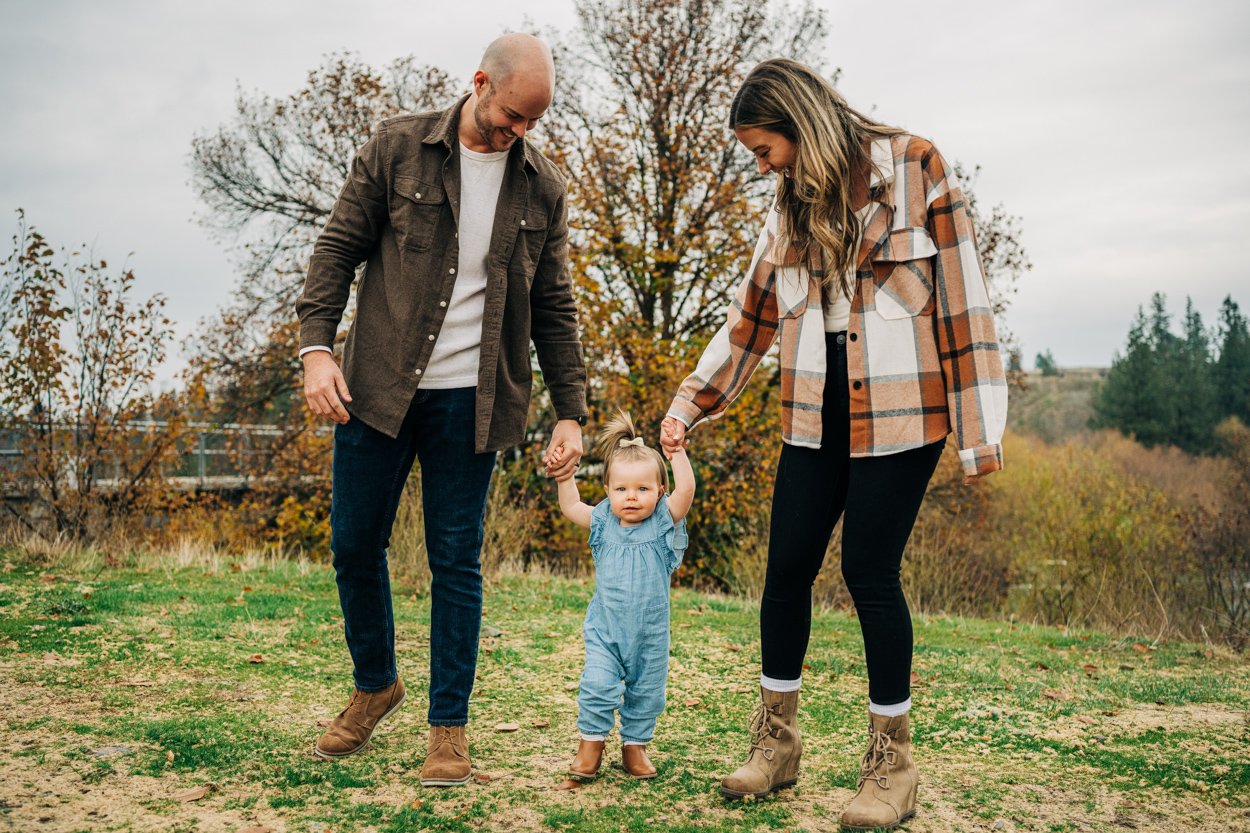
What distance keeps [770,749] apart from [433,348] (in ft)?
5.36

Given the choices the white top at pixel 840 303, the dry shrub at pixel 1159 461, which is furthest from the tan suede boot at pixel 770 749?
the dry shrub at pixel 1159 461

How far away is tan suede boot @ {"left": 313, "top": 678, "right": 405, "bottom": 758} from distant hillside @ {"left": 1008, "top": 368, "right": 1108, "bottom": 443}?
35447 mm

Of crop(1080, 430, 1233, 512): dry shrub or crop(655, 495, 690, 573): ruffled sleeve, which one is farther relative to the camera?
crop(1080, 430, 1233, 512): dry shrub

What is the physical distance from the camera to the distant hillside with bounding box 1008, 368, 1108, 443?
4878 cm

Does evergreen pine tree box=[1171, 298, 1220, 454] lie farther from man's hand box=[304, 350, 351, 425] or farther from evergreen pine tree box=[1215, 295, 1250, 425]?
man's hand box=[304, 350, 351, 425]

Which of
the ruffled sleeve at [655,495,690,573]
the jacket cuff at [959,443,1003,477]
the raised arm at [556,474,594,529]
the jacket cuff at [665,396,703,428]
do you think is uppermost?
the jacket cuff at [665,396,703,428]

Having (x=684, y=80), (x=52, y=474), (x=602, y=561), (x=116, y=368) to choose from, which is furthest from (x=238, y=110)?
(x=602, y=561)

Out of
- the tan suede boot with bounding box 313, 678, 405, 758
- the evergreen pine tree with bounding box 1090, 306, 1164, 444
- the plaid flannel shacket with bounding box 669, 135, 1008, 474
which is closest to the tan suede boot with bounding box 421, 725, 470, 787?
the tan suede boot with bounding box 313, 678, 405, 758

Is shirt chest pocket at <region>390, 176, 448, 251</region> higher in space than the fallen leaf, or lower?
higher

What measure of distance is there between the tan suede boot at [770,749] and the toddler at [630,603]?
0.33 meters

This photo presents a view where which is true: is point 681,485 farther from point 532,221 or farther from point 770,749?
point 532,221

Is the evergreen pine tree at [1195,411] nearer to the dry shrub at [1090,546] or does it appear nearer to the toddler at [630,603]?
the dry shrub at [1090,546]

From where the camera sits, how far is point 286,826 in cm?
269

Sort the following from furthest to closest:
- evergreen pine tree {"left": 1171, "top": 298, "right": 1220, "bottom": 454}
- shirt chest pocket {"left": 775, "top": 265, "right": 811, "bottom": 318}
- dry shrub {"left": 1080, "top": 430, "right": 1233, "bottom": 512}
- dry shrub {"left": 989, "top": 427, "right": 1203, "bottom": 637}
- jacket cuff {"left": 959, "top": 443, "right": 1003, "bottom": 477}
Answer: evergreen pine tree {"left": 1171, "top": 298, "right": 1220, "bottom": 454}
dry shrub {"left": 1080, "top": 430, "right": 1233, "bottom": 512}
dry shrub {"left": 989, "top": 427, "right": 1203, "bottom": 637}
shirt chest pocket {"left": 775, "top": 265, "right": 811, "bottom": 318}
jacket cuff {"left": 959, "top": 443, "right": 1003, "bottom": 477}
